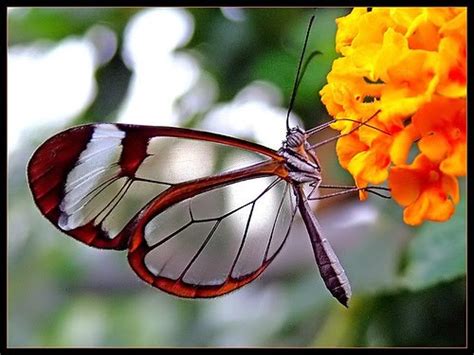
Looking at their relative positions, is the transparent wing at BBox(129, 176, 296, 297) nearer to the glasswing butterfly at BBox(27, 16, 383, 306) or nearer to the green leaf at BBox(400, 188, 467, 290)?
the glasswing butterfly at BBox(27, 16, 383, 306)

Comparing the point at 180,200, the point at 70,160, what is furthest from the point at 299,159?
the point at 70,160

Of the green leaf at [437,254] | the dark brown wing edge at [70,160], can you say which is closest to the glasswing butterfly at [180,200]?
the dark brown wing edge at [70,160]

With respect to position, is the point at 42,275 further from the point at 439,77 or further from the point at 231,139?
the point at 439,77

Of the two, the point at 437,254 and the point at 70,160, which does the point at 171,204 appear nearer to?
the point at 70,160

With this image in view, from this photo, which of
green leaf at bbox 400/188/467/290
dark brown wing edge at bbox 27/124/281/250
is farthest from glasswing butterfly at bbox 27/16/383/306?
green leaf at bbox 400/188/467/290

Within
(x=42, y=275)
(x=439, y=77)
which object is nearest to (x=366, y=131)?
(x=439, y=77)

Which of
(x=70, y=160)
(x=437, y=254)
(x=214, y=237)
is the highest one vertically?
(x=70, y=160)

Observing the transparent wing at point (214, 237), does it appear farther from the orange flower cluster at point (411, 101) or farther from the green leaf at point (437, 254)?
the orange flower cluster at point (411, 101)
